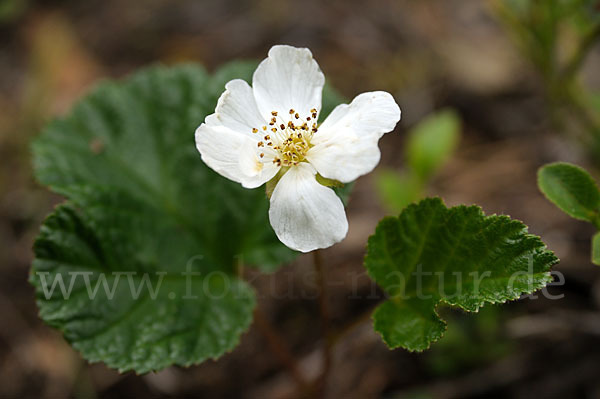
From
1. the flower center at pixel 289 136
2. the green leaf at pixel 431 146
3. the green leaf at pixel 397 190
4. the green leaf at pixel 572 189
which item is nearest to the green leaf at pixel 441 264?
the green leaf at pixel 572 189

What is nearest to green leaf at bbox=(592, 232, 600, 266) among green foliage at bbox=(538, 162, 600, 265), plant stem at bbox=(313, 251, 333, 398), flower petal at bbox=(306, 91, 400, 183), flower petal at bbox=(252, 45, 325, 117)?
green foliage at bbox=(538, 162, 600, 265)

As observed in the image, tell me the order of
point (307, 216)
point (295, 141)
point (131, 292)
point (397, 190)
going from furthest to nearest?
point (397, 190) < point (131, 292) < point (295, 141) < point (307, 216)

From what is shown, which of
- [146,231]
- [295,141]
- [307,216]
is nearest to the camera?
[307,216]

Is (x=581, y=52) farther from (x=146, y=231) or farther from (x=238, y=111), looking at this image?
(x=146, y=231)

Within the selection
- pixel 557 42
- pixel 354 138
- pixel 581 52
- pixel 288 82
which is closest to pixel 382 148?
pixel 557 42

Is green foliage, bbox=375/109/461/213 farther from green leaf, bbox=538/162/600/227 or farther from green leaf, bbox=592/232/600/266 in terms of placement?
green leaf, bbox=592/232/600/266

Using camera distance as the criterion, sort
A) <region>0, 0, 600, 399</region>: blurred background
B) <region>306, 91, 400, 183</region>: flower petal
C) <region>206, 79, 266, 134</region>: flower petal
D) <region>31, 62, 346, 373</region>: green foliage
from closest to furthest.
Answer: <region>306, 91, 400, 183</region>: flower petal
<region>206, 79, 266, 134</region>: flower petal
<region>31, 62, 346, 373</region>: green foliage
<region>0, 0, 600, 399</region>: blurred background
